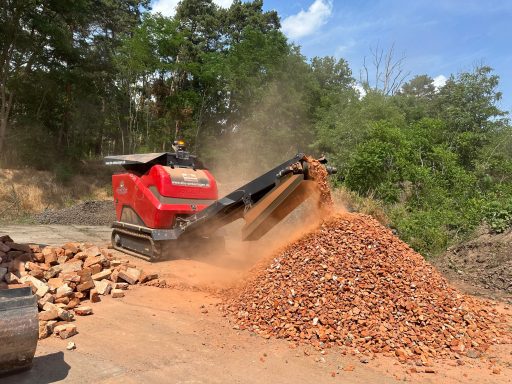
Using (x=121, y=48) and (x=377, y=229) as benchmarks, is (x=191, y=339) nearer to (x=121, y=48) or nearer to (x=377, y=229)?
(x=377, y=229)

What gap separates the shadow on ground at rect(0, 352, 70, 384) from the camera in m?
3.18

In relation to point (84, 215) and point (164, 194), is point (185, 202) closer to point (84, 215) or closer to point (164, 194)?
point (164, 194)

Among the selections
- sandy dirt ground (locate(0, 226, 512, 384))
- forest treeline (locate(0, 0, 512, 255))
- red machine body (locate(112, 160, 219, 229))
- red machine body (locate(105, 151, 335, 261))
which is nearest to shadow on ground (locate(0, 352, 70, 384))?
sandy dirt ground (locate(0, 226, 512, 384))

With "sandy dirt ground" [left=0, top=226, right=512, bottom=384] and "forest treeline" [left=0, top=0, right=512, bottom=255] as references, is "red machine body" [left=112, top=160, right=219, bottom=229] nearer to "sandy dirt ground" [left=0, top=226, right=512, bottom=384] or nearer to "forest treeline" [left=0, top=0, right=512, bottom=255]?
"sandy dirt ground" [left=0, top=226, right=512, bottom=384]

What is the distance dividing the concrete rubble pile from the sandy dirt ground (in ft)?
0.56

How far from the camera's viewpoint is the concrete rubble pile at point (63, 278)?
14.2 ft

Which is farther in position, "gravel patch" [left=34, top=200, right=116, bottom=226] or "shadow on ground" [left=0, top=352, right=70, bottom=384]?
"gravel patch" [left=34, top=200, right=116, bottom=226]

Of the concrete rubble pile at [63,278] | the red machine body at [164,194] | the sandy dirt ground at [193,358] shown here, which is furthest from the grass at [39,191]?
the sandy dirt ground at [193,358]

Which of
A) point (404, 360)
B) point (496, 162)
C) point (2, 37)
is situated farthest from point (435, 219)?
point (2, 37)

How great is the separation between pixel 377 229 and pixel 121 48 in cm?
1929

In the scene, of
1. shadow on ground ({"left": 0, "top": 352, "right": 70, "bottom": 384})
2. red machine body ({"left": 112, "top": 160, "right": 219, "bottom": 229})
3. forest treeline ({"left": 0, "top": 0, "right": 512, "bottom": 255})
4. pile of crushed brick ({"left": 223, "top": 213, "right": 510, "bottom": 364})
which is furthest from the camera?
forest treeline ({"left": 0, "top": 0, "right": 512, "bottom": 255})

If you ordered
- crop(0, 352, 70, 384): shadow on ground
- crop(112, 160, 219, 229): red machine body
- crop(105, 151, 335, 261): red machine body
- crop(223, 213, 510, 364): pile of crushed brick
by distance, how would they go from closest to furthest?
crop(0, 352, 70, 384): shadow on ground, crop(223, 213, 510, 364): pile of crushed brick, crop(105, 151, 335, 261): red machine body, crop(112, 160, 219, 229): red machine body

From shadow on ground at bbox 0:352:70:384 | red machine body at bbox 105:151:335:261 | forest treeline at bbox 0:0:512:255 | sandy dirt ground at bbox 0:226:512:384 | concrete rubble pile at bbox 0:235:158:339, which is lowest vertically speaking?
sandy dirt ground at bbox 0:226:512:384

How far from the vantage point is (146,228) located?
276 inches
